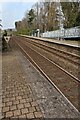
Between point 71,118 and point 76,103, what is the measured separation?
1.10 m

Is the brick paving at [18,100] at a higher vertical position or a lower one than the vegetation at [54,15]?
lower

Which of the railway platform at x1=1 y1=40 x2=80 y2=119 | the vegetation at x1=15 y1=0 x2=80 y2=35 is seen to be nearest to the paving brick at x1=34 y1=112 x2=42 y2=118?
the railway platform at x1=1 y1=40 x2=80 y2=119

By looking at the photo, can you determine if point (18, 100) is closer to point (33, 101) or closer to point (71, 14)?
point (33, 101)

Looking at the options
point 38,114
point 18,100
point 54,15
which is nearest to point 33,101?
point 18,100

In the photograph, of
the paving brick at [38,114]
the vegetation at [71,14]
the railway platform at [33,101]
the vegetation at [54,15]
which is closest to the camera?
the paving brick at [38,114]

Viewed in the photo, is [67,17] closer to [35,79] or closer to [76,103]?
[35,79]

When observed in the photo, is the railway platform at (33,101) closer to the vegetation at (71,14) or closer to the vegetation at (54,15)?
the vegetation at (71,14)

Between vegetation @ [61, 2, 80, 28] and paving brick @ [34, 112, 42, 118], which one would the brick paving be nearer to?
paving brick @ [34, 112, 42, 118]

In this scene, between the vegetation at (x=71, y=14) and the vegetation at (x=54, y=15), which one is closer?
the vegetation at (x=71, y=14)

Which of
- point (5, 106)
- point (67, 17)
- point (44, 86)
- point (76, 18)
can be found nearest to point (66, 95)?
point (44, 86)

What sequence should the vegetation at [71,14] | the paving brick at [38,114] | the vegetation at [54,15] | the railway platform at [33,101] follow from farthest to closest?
the vegetation at [54,15] < the vegetation at [71,14] < the railway platform at [33,101] < the paving brick at [38,114]

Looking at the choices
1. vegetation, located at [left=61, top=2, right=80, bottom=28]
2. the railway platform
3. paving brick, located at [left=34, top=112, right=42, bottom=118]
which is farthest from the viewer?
vegetation, located at [left=61, top=2, right=80, bottom=28]

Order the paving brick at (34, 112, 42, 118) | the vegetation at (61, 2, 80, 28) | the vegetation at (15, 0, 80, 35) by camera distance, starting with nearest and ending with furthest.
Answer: the paving brick at (34, 112, 42, 118)
the vegetation at (61, 2, 80, 28)
the vegetation at (15, 0, 80, 35)

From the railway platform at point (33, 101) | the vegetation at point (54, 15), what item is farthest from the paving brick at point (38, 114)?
the vegetation at point (54, 15)
